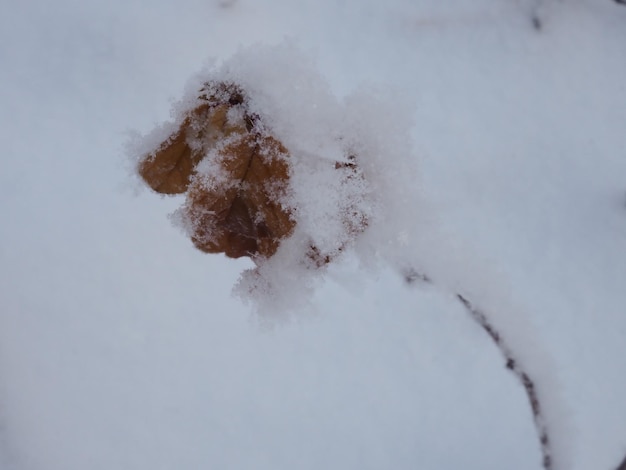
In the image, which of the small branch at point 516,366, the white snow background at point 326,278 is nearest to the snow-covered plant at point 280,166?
the small branch at point 516,366

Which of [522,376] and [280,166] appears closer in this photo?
[280,166]

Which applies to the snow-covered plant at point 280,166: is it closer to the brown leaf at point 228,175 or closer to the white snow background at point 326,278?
the brown leaf at point 228,175

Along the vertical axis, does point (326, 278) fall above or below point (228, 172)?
above

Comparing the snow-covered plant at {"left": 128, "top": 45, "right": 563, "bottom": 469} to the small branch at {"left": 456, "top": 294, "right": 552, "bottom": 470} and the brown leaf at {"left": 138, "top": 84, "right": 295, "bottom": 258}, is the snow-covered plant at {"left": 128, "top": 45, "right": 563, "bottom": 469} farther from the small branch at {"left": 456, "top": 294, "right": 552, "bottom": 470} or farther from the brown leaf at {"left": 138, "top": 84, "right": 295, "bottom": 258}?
the small branch at {"left": 456, "top": 294, "right": 552, "bottom": 470}

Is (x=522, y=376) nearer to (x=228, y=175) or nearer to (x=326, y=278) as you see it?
(x=326, y=278)

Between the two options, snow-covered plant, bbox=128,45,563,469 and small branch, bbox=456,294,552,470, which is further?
small branch, bbox=456,294,552,470

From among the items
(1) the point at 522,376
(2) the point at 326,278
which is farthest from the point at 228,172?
(1) the point at 522,376

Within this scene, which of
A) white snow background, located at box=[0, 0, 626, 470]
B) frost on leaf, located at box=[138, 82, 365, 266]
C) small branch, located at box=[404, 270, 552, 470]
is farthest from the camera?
white snow background, located at box=[0, 0, 626, 470]

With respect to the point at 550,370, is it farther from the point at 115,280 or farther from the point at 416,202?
the point at 115,280

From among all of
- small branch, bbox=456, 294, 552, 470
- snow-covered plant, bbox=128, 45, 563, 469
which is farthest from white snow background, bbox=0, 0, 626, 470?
snow-covered plant, bbox=128, 45, 563, 469
